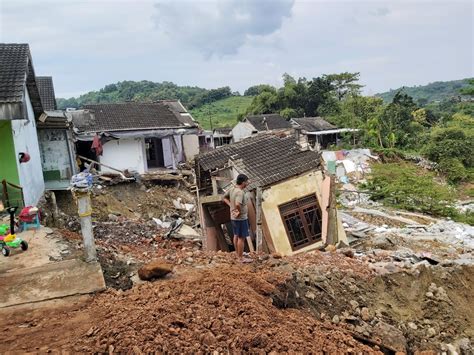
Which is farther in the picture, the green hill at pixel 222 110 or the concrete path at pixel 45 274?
the green hill at pixel 222 110

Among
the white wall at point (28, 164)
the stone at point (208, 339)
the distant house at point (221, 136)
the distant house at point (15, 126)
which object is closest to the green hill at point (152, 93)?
the distant house at point (221, 136)

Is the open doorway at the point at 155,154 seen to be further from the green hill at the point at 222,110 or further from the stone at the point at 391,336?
the green hill at the point at 222,110

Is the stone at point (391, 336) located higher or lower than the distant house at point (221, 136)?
lower

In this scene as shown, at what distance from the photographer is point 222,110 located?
230ft

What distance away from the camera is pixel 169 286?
542cm

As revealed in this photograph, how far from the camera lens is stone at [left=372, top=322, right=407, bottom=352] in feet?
18.0

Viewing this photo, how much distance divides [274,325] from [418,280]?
3613 millimetres

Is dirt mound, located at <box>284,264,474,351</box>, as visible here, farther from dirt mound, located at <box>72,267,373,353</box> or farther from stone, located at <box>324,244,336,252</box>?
stone, located at <box>324,244,336,252</box>

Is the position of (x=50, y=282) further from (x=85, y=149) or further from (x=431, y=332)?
(x=85, y=149)

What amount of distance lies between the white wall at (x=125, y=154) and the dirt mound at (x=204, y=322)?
16783 millimetres

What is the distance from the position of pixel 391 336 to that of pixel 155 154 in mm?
19324

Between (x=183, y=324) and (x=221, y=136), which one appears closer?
(x=183, y=324)

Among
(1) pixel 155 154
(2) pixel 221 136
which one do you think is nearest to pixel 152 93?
(2) pixel 221 136

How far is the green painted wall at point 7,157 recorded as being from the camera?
9445 millimetres
